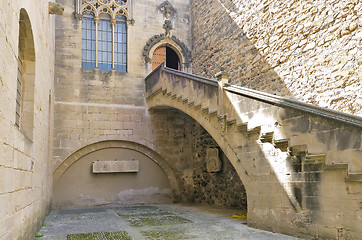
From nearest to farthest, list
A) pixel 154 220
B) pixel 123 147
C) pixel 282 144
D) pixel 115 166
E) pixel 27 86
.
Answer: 1. pixel 27 86
2. pixel 282 144
3. pixel 154 220
4. pixel 115 166
5. pixel 123 147

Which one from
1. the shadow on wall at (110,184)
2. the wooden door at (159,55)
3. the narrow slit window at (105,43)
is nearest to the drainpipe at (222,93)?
the shadow on wall at (110,184)

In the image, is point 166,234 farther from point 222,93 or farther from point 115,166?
point 115,166

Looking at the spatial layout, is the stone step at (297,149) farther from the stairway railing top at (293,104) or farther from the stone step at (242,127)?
the stone step at (242,127)

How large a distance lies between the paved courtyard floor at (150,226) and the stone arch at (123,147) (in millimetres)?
1918

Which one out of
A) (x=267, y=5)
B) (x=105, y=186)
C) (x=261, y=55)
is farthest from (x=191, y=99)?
(x=105, y=186)

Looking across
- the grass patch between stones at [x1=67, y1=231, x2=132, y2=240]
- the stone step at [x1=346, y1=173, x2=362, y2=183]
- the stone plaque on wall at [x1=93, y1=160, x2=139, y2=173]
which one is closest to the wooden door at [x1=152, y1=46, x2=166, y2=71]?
the stone plaque on wall at [x1=93, y1=160, x2=139, y2=173]

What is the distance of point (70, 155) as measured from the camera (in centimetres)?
1052

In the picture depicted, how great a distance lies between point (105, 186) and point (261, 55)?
20.0 feet

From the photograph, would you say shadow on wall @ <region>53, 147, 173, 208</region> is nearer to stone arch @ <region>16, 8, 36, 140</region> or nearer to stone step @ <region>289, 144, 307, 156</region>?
stone arch @ <region>16, 8, 36, 140</region>

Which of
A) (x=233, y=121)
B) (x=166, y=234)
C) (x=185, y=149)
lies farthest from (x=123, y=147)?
(x=166, y=234)

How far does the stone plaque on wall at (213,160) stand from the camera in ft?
32.4

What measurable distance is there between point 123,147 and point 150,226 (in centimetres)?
485

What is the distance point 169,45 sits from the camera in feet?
40.3

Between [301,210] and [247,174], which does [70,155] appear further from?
[301,210]
